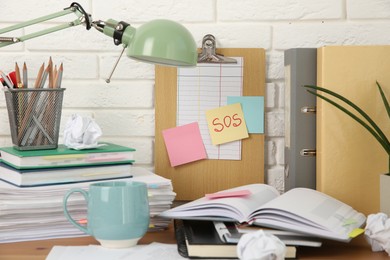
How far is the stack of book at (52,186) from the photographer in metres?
1.11

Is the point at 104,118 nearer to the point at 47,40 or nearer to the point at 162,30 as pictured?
the point at 47,40

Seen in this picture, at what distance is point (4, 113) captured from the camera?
55.6 inches

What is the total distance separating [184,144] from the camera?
1.38 m

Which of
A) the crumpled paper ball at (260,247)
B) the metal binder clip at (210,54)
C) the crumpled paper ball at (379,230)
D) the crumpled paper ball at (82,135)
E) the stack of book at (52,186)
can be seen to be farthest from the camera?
the metal binder clip at (210,54)

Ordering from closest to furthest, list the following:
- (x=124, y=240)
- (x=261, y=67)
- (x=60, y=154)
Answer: (x=124, y=240) < (x=60, y=154) < (x=261, y=67)

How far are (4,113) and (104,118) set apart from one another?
0.23 metres

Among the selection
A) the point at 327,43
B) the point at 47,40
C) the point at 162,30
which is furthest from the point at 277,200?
the point at 47,40

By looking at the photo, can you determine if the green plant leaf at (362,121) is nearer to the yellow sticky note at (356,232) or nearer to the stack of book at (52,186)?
the yellow sticky note at (356,232)

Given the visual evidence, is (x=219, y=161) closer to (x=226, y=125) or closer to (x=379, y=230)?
(x=226, y=125)

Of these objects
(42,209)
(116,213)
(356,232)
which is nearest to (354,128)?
(356,232)

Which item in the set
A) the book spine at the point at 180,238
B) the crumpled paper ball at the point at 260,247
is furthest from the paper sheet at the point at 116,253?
the crumpled paper ball at the point at 260,247

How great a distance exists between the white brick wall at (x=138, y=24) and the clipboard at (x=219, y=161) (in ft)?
0.10

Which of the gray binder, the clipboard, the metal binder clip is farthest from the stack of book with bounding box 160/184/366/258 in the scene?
the metal binder clip

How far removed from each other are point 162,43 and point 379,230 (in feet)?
1.55
